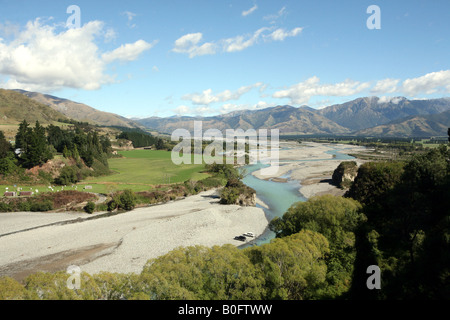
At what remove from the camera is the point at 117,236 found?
44156mm

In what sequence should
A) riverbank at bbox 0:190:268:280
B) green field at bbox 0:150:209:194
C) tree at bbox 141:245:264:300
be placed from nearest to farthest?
tree at bbox 141:245:264:300
riverbank at bbox 0:190:268:280
green field at bbox 0:150:209:194

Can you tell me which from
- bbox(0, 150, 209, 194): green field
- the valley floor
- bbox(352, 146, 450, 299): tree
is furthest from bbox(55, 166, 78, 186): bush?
bbox(352, 146, 450, 299): tree

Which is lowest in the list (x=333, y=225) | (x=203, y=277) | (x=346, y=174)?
(x=203, y=277)

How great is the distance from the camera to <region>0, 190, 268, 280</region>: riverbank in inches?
1359

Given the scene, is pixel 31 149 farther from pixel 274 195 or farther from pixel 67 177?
pixel 274 195

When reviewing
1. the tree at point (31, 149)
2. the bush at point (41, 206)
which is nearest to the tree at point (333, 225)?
the bush at point (41, 206)

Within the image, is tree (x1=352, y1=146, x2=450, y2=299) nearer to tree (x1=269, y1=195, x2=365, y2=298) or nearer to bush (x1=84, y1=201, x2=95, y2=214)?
tree (x1=269, y1=195, x2=365, y2=298)

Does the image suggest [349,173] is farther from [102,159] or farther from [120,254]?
[102,159]

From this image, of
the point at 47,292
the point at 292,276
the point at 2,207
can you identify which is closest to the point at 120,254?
the point at 47,292

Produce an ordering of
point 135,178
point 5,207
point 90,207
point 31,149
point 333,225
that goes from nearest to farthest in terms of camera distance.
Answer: point 333,225, point 5,207, point 90,207, point 31,149, point 135,178

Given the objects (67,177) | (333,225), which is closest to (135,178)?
(67,177)

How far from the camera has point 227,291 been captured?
64.0 ft

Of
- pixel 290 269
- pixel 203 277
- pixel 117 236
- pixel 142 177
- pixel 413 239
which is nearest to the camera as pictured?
pixel 203 277
